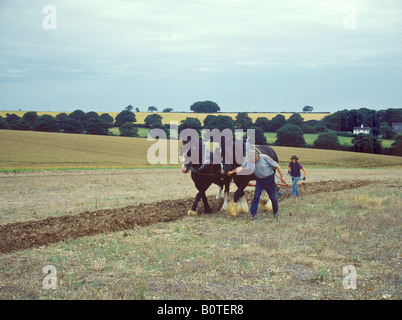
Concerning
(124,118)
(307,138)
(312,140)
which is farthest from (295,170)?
(124,118)

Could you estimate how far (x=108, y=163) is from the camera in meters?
34.8

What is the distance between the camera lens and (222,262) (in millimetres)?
6148

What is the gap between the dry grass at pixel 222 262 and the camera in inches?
199

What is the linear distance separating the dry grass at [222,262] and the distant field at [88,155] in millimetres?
24668

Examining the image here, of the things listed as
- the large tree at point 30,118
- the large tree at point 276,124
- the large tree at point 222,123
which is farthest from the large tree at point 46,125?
the large tree at point 276,124

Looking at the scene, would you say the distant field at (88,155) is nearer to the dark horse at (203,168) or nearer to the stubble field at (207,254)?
the stubble field at (207,254)

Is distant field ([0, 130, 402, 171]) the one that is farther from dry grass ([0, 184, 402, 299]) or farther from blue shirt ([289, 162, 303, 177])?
dry grass ([0, 184, 402, 299])

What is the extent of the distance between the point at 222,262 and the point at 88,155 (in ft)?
115

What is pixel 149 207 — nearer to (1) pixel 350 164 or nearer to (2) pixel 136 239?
(2) pixel 136 239

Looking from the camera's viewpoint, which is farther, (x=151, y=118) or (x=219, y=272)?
(x=151, y=118)

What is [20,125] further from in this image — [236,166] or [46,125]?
[236,166]

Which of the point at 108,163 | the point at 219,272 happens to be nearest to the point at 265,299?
the point at 219,272
